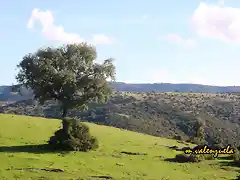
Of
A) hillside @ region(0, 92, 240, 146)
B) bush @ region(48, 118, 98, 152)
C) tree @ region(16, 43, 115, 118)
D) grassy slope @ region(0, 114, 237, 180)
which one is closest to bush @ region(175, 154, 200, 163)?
grassy slope @ region(0, 114, 237, 180)

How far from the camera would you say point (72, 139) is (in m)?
45.8

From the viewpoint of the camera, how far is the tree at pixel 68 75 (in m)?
55.6

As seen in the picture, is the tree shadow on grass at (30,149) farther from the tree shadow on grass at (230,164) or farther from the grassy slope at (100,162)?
the tree shadow on grass at (230,164)

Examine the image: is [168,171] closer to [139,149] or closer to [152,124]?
[139,149]

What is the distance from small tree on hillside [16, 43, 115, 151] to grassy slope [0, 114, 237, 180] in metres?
5.19

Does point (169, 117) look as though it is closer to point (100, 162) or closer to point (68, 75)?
point (68, 75)

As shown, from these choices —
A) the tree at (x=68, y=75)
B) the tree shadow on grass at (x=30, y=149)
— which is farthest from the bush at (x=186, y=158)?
the tree at (x=68, y=75)

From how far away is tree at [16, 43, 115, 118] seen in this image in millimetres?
55625

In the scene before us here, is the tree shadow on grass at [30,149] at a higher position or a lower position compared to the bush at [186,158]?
higher

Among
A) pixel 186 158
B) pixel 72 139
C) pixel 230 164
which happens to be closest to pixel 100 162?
pixel 72 139

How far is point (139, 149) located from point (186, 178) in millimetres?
14885

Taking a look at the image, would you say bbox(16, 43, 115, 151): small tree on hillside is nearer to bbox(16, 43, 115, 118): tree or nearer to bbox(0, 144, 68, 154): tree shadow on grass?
bbox(16, 43, 115, 118): tree

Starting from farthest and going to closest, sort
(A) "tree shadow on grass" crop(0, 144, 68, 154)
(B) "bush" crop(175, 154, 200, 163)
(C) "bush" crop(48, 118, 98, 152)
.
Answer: (B) "bush" crop(175, 154, 200, 163) → (C) "bush" crop(48, 118, 98, 152) → (A) "tree shadow on grass" crop(0, 144, 68, 154)

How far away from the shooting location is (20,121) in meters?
58.0
